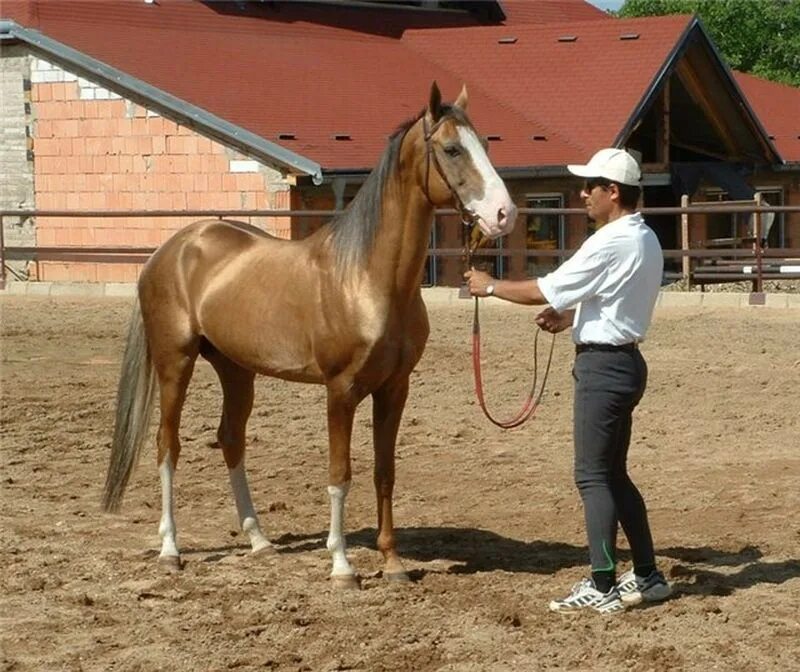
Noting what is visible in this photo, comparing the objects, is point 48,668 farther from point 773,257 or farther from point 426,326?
point 773,257

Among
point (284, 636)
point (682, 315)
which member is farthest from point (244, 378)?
point (682, 315)

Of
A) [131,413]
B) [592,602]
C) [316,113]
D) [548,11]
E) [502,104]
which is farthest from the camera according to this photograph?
[548,11]

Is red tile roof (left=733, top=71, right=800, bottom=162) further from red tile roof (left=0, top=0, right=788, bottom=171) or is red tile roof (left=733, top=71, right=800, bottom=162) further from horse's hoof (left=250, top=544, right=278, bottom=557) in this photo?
horse's hoof (left=250, top=544, right=278, bottom=557)

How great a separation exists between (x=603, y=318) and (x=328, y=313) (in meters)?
1.29

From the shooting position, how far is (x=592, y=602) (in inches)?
230

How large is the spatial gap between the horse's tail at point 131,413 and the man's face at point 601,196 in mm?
2538

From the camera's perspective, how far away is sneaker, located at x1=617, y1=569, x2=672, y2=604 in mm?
5957

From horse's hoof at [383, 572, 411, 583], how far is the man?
2.55 feet

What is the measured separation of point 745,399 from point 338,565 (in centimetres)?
535

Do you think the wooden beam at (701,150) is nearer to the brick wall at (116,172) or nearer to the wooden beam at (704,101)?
the wooden beam at (704,101)

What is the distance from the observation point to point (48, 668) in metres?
5.29

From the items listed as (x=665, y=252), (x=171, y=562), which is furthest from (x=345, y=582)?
(x=665, y=252)

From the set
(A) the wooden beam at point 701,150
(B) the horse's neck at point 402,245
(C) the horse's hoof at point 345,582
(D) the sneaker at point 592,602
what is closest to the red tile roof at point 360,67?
(A) the wooden beam at point 701,150

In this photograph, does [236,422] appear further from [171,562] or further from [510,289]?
[510,289]
